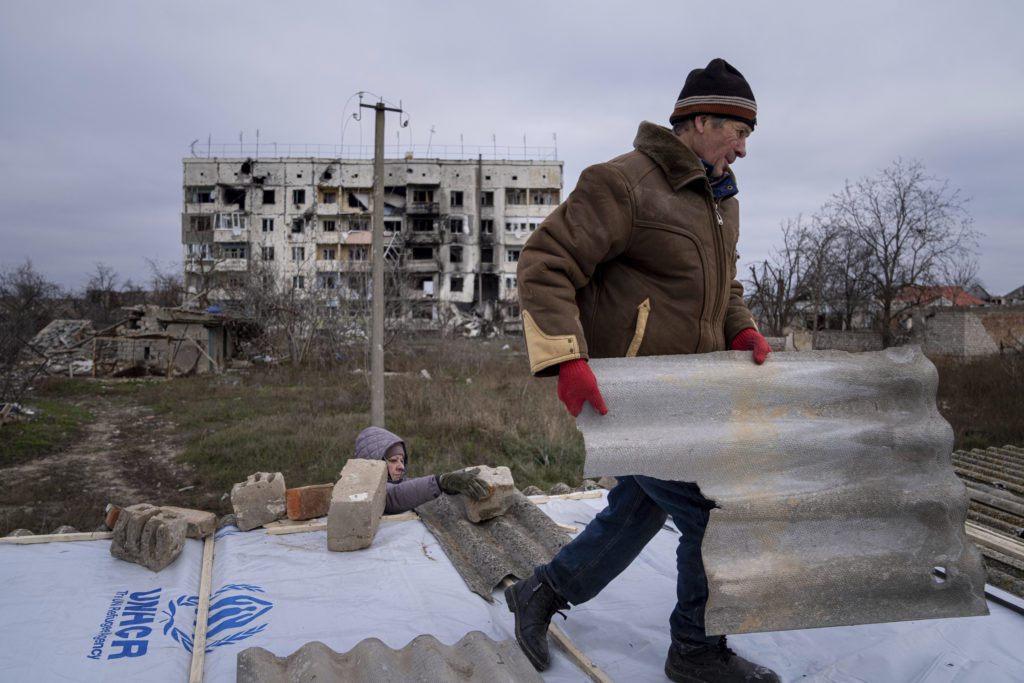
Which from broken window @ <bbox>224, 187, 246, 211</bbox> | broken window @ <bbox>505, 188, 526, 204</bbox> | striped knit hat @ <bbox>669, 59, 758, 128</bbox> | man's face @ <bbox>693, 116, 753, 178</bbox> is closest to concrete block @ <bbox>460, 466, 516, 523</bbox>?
man's face @ <bbox>693, 116, 753, 178</bbox>

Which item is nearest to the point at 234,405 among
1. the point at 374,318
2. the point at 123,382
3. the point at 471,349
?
the point at 374,318

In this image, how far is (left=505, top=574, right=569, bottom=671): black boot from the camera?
7.84ft

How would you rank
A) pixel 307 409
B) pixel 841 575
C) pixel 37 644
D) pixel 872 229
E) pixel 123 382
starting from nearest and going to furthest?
1. pixel 841 575
2. pixel 37 644
3. pixel 307 409
4. pixel 123 382
5. pixel 872 229

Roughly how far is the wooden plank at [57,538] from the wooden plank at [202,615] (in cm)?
53

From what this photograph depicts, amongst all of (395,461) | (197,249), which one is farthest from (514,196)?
(395,461)

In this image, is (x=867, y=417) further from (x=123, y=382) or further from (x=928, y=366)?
(x=123, y=382)

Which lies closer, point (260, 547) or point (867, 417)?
point (867, 417)

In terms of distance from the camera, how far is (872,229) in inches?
803

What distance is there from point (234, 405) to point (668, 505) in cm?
1205

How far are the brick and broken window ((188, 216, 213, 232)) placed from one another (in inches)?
1770

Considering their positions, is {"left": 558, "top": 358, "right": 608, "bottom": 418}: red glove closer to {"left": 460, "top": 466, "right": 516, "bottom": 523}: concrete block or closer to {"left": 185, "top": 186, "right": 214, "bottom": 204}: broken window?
{"left": 460, "top": 466, "right": 516, "bottom": 523}: concrete block

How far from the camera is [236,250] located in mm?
43906

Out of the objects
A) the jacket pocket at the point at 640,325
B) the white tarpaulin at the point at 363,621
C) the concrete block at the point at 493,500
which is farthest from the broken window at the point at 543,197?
the jacket pocket at the point at 640,325

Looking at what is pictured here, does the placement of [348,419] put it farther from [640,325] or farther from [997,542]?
[640,325]
